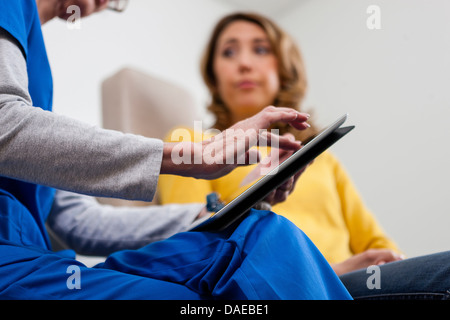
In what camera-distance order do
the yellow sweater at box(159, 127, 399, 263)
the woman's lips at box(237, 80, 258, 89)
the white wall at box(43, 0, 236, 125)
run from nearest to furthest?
the yellow sweater at box(159, 127, 399, 263) < the woman's lips at box(237, 80, 258, 89) < the white wall at box(43, 0, 236, 125)

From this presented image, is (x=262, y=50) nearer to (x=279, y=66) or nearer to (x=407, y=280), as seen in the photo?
(x=279, y=66)

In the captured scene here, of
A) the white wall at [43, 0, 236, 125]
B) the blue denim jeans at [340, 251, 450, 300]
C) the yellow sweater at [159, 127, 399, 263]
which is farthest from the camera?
the white wall at [43, 0, 236, 125]

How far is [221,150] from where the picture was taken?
1.10ft

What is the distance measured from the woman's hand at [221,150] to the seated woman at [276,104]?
0.87ft

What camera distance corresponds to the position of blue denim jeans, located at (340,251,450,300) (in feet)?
1.30

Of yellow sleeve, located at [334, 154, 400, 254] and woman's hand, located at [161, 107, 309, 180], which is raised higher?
woman's hand, located at [161, 107, 309, 180]

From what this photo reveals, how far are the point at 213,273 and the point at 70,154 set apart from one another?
143 millimetres

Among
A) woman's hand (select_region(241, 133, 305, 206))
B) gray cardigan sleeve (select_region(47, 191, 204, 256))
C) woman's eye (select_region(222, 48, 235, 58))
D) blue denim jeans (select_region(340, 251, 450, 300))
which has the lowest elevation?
blue denim jeans (select_region(340, 251, 450, 300))

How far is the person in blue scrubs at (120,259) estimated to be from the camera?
29 cm

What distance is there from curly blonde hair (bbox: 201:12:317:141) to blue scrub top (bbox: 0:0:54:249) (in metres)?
0.49

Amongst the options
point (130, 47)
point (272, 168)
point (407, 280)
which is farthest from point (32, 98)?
point (130, 47)

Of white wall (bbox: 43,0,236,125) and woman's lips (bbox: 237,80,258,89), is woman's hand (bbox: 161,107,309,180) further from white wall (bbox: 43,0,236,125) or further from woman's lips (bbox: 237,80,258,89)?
white wall (bbox: 43,0,236,125)

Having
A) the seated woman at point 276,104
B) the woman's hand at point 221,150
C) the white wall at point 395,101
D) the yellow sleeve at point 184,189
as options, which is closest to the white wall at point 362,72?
the white wall at point 395,101

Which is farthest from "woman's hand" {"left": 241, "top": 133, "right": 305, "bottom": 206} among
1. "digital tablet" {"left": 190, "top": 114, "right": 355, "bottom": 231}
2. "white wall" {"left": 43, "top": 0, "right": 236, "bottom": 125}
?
"white wall" {"left": 43, "top": 0, "right": 236, "bottom": 125}
